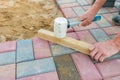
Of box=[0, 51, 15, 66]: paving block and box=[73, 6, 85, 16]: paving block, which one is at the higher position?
box=[73, 6, 85, 16]: paving block

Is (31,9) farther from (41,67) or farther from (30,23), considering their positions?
(41,67)

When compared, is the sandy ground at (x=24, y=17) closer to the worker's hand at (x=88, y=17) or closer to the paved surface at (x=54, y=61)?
the paved surface at (x=54, y=61)

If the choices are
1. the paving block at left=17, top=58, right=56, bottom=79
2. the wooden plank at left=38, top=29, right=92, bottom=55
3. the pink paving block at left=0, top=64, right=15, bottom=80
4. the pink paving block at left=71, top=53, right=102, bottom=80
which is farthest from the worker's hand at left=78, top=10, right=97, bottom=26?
the pink paving block at left=0, top=64, right=15, bottom=80

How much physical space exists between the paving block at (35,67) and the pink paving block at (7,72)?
42 mm

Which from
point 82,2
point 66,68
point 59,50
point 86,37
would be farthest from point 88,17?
point 82,2

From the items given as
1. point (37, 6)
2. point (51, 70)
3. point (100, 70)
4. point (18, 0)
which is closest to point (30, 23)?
point (37, 6)

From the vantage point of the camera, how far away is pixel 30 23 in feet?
6.69

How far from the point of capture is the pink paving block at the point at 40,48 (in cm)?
152

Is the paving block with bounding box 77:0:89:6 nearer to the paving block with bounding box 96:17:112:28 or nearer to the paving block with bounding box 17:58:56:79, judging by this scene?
the paving block with bounding box 96:17:112:28

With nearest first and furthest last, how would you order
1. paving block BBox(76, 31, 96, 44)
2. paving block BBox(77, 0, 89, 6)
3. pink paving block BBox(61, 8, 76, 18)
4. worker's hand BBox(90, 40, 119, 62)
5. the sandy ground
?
worker's hand BBox(90, 40, 119, 62) < paving block BBox(76, 31, 96, 44) < the sandy ground < pink paving block BBox(61, 8, 76, 18) < paving block BBox(77, 0, 89, 6)

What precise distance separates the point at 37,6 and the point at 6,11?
0.38m

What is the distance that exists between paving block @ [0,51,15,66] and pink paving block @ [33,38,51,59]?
0.18 m

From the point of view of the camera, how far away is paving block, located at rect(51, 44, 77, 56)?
154 cm

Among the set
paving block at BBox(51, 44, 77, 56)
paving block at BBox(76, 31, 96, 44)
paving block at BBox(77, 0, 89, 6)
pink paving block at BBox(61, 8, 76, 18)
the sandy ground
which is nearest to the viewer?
paving block at BBox(51, 44, 77, 56)
